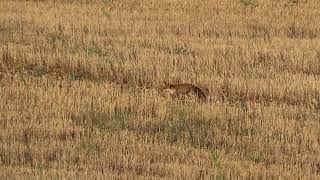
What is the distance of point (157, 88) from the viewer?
40.6 ft

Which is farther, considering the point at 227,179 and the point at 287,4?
the point at 287,4

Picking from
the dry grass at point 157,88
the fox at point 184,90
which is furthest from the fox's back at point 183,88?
the dry grass at point 157,88

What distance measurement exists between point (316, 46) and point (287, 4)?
431 centimetres

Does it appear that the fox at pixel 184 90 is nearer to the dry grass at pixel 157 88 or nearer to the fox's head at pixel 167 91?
the fox's head at pixel 167 91

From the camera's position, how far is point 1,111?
10.3 meters

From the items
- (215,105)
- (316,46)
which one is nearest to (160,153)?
(215,105)

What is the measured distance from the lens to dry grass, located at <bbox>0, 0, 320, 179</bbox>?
8.48m

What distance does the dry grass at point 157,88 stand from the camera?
27.8ft

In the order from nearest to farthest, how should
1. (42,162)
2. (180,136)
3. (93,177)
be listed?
1. (93,177)
2. (42,162)
3. (180,136)

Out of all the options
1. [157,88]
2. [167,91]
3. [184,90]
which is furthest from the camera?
[157,88]

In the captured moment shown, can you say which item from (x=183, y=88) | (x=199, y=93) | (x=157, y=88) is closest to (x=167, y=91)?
(x=183, y=88)

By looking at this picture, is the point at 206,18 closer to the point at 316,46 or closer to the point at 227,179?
the point at 316,46

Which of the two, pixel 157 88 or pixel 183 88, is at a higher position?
pixel 183 88

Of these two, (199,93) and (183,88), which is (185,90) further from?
(199,93)
